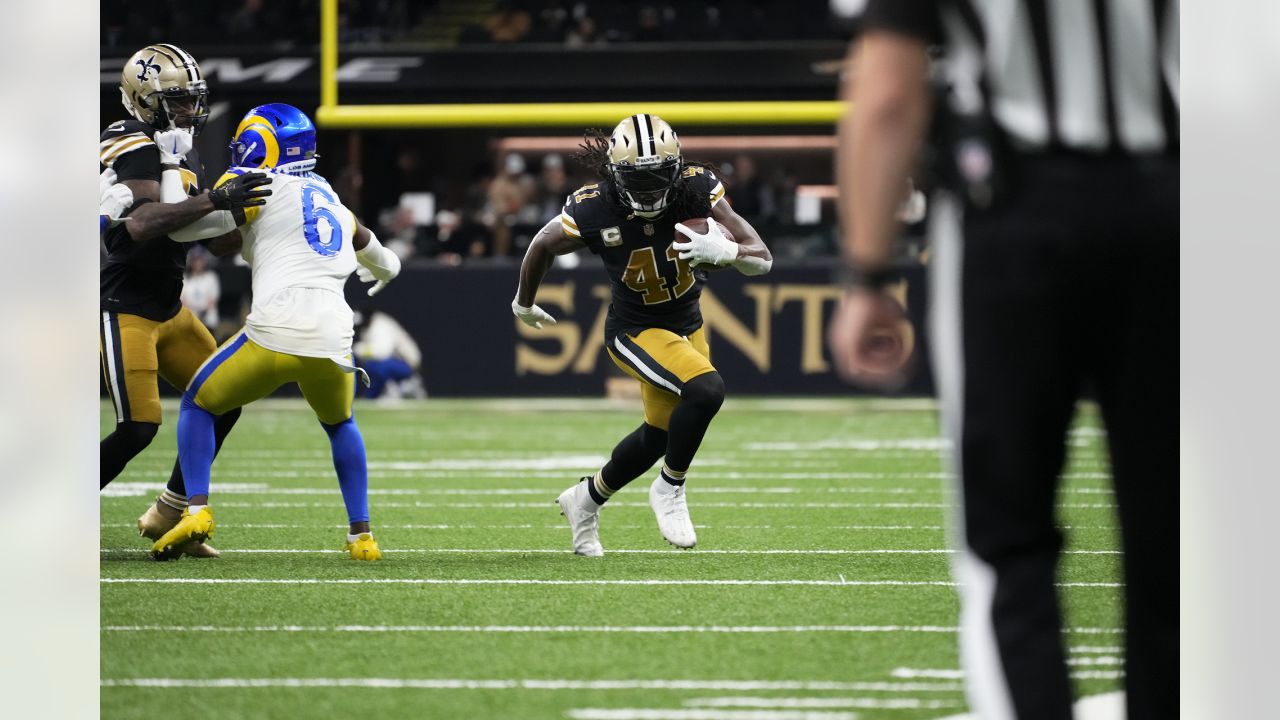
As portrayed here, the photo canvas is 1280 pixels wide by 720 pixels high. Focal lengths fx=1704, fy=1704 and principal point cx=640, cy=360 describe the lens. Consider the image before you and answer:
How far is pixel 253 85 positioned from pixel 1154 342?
16929 mm

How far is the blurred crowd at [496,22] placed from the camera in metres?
19.3

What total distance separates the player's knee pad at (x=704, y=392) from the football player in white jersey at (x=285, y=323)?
1.11 m

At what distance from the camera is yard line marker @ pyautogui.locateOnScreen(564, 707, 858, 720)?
3381 mm

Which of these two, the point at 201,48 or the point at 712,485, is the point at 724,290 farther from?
the point at 201,48

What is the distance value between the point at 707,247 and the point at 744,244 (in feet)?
1.28

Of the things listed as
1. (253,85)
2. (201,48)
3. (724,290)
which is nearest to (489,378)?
(724,290)

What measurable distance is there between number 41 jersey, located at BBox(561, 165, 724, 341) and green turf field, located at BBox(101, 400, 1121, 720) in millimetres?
884

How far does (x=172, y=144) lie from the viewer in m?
6.00

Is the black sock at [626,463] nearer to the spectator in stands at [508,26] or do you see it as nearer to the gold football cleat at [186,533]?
the gold football cleat at [186,533]

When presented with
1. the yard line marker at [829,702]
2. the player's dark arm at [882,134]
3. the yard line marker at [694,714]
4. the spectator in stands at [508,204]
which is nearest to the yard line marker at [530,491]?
the yard line marker at [829,702]

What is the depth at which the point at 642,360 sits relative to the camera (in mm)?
5949

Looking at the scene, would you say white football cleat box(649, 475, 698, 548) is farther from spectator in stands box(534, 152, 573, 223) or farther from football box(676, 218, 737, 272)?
spectator in stands box(534, 152, 573, 223)

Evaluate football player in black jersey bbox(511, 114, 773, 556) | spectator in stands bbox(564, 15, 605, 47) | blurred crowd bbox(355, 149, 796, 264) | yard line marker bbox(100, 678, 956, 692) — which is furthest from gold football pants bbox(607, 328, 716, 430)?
spectator in stands bbox(564, 15, 605, 47)

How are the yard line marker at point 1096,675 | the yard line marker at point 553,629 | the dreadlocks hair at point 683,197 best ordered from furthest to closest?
the dreadlocks hair at point 683,197
the yard line marker at point 553,629
the yard line marker at point 1096,675
